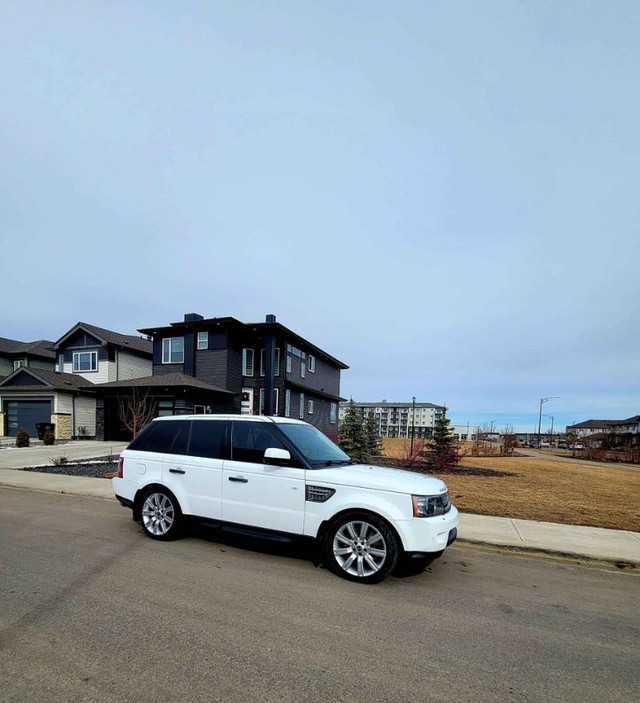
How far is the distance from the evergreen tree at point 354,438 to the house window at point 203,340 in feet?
37.2

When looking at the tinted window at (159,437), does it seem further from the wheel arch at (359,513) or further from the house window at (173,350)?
the house window at (173,350)

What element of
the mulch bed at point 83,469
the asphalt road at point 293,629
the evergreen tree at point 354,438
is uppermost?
the asphalt road at point 293,629

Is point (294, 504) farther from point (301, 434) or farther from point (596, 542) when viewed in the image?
point (596, 542)

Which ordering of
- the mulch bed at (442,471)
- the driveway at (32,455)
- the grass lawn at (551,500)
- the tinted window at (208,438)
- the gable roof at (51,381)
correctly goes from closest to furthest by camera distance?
the tinted window at (208,438) < the grass lawn at (551,500) < the driveway at (32,455) < the mulch bed at (442,471) < the gable roof at (51,381)

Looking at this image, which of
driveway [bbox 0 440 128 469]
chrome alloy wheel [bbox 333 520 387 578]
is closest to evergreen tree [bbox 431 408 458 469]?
chrome alloy wheel [bbox 333 520 387 578]

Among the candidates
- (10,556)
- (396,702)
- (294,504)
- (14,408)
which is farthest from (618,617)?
(14,408)

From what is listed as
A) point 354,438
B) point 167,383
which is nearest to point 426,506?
point 354,438

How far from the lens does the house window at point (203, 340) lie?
26344 mm

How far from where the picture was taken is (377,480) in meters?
4.69

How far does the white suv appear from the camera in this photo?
14.7 ft

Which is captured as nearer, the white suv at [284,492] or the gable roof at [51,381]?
the white suv at [284,492]

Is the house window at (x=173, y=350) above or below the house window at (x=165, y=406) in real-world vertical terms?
above

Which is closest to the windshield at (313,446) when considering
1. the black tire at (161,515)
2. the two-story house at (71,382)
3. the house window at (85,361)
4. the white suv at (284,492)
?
the white suv at (284,492)

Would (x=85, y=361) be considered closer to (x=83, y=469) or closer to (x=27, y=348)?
(x=27, y=348)
